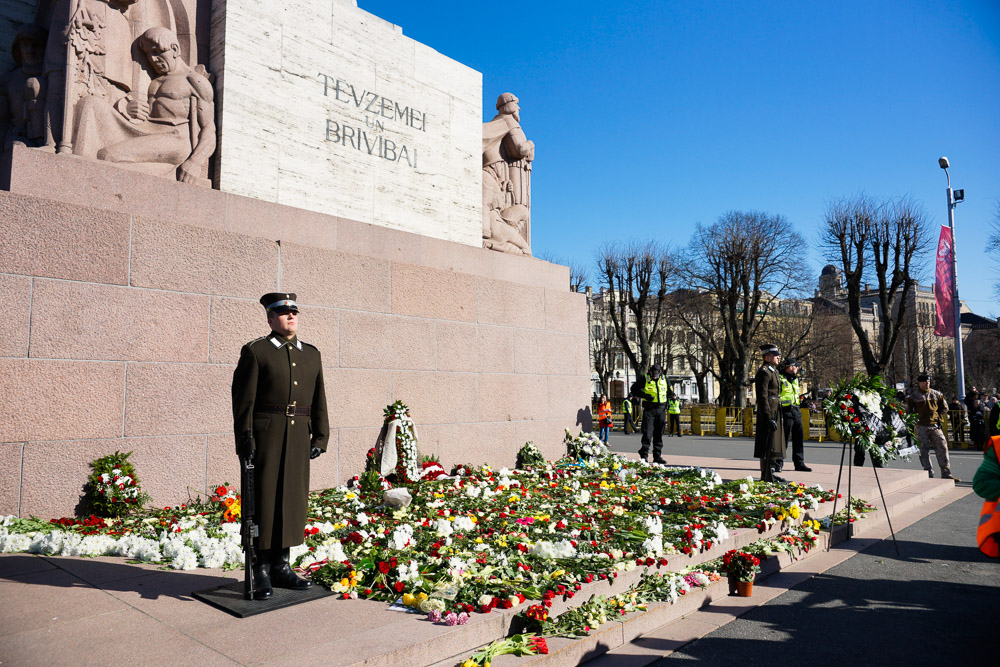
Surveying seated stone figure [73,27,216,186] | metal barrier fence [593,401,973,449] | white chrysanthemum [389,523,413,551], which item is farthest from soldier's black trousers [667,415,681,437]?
white chrysanthemum [389,523,413,551]

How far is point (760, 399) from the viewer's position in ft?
28.9

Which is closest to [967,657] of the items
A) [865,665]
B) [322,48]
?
[865,665]

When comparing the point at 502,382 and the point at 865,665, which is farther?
the point at 502,382

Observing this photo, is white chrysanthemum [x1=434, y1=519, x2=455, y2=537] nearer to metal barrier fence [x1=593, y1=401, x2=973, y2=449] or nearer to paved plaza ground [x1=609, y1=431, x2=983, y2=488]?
paved plaza ground [x1=609, y1=431, x2=983, y2=488]

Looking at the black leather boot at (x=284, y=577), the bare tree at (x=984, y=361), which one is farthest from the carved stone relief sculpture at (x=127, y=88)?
the bare tree at (x=984, y=361)

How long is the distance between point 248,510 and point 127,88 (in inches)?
217

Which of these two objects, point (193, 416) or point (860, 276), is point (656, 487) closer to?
point (193, 416)

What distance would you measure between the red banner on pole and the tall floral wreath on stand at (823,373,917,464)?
47.9 feet

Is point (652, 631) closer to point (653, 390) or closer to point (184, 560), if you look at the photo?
point (184, 560)

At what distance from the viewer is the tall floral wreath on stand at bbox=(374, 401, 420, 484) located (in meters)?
7.64

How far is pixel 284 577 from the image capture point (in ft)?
13.5

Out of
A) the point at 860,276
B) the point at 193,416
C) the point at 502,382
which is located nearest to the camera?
the point at 193,416

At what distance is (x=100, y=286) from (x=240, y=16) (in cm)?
376

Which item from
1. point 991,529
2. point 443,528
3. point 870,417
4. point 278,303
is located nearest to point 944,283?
point 870,417
